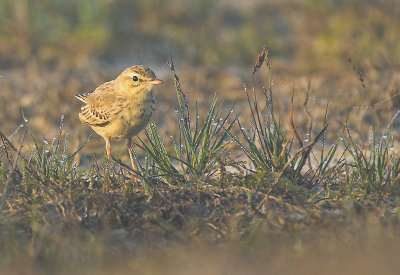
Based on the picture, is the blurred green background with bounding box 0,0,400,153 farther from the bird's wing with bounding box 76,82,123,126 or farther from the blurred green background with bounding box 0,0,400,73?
the bird's wing with bounding box 76,82,123,126

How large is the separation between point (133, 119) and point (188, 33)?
5491 millimetres

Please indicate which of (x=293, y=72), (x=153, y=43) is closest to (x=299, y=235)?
(x=293, y=72)

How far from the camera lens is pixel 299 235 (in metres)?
4.23

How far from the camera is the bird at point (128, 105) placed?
5297 mm

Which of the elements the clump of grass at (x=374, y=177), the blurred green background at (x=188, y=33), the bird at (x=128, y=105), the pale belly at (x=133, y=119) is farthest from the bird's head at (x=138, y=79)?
the blurred green background at (x=188, y=33)

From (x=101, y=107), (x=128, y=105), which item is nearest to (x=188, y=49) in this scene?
(x=101, y=107)

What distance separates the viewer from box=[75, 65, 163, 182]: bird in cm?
530

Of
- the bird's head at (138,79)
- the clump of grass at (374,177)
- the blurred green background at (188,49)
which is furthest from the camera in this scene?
the blurred green background at (188,49)

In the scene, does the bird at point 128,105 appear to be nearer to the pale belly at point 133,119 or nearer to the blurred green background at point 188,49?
the pale belly at point 133,119

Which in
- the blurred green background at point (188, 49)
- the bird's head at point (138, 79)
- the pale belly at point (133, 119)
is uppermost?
the blurred green background at point (188, 49)

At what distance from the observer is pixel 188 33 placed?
10570 mm

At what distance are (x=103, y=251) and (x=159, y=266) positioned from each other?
0.42 meters

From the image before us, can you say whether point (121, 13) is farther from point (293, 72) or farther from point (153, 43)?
point (293, 72)

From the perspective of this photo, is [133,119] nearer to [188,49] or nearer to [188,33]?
[188,49]
